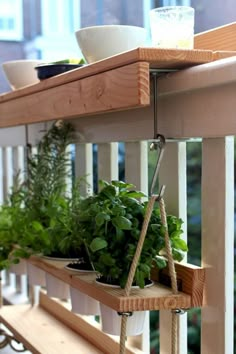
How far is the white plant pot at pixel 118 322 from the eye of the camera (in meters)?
1.13

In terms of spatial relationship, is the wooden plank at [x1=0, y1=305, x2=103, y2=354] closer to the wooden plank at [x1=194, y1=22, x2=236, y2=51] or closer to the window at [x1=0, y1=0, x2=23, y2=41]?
the wooden plank at [x1=194, y1=22, x2=236, y2=51]

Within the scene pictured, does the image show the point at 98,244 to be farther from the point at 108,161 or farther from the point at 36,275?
the point at 36,275

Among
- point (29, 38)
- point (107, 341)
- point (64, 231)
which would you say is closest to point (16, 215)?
point (64, 231)

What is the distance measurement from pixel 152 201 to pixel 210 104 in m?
0.18

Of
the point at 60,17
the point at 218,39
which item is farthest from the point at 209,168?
the point at 60,17

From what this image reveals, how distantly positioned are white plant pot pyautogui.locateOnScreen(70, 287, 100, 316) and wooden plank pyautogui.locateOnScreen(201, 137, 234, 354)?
30 centimetres

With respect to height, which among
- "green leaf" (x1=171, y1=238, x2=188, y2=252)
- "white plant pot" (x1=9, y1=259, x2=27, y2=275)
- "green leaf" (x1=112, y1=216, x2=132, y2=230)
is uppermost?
"green leaf" (x1=112, y1=216, x2=132, y2=230)

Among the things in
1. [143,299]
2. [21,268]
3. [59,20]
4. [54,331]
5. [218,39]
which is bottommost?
[54,331]

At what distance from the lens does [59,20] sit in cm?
207

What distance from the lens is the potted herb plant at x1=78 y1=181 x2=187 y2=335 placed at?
1.05 metres

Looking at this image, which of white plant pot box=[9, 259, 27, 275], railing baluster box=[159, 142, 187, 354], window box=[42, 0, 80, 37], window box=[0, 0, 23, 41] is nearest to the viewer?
railing baluster box=[159, 142, 187, 354]

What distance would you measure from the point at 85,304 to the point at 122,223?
34cm

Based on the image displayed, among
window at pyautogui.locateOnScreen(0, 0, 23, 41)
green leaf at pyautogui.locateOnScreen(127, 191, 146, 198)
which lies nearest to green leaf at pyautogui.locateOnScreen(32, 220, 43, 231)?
green leaf at pyautogui.locateOnScreen(127, 191, 146, 198)

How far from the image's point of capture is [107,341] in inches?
55.1
